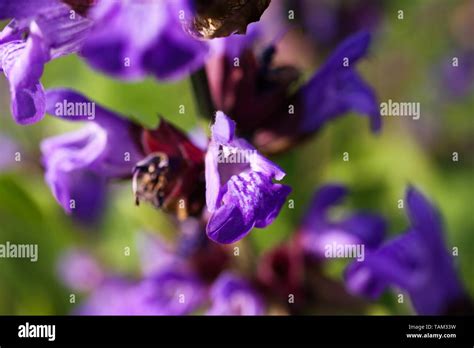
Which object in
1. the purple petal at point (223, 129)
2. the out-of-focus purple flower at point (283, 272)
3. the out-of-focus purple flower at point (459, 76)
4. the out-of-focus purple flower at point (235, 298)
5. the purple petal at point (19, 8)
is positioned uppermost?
the out-of-focus purple flower at point (459, 76)

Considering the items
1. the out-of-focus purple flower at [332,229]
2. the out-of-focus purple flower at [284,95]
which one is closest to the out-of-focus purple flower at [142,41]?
the out-of-focus purple flower at [284,95]

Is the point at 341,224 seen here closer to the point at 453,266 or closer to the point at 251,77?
the point at 453,266

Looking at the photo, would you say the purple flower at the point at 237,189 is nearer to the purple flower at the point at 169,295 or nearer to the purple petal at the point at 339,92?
the purple petal at the point at 339,92

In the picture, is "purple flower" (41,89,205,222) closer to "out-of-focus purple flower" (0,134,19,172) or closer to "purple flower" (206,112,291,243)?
"purple flower" (206,112,291,243)

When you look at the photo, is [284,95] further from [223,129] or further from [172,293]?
[172,293]

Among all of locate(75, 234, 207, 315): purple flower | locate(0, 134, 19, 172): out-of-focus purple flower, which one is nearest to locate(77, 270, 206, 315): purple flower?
locate(75, 234, 207, 315): purple flower

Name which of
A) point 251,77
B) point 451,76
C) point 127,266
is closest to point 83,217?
point 127,266

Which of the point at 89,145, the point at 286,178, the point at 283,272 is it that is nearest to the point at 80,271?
the point at 286,178
